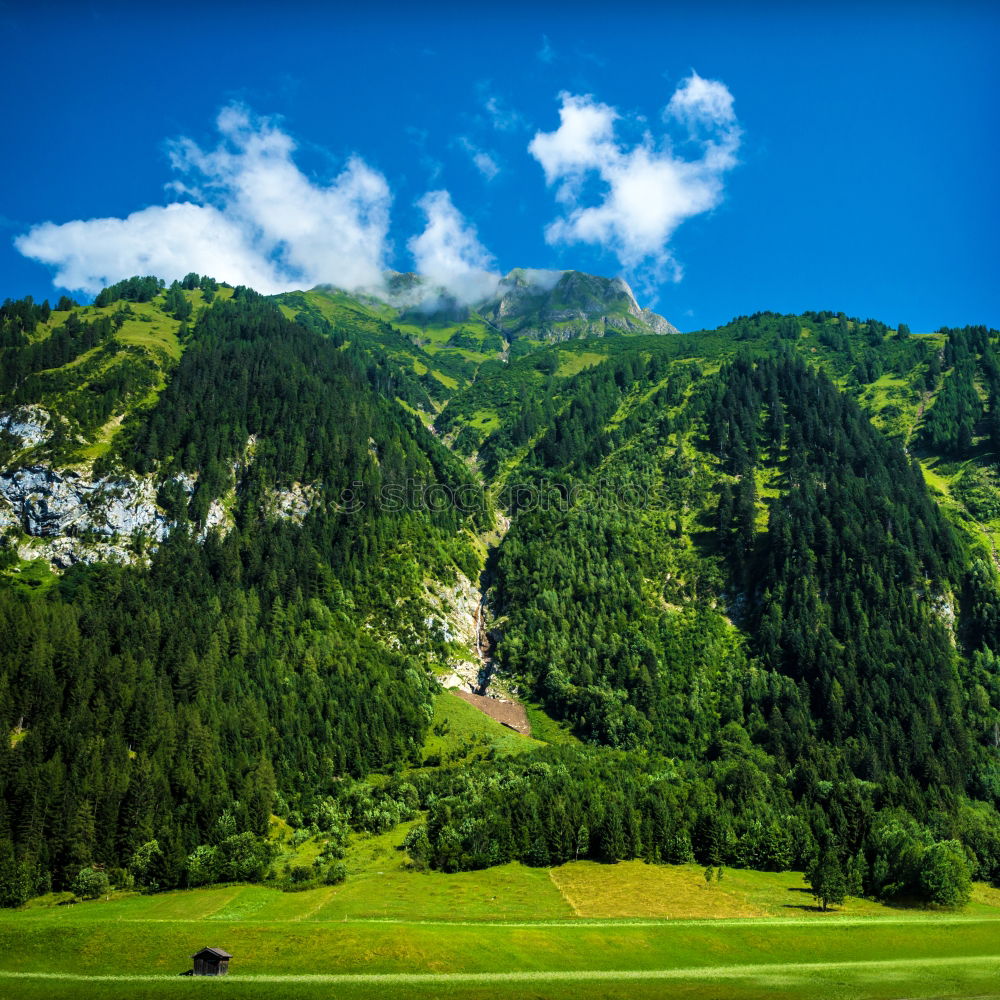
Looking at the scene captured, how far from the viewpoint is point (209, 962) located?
68.9 metres

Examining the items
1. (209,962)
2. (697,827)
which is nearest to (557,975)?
(209,962)

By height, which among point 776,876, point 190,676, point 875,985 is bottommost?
point 776,876

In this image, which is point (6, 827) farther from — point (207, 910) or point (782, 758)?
point (782, 758)

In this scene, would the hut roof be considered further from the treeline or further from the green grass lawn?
the treeline

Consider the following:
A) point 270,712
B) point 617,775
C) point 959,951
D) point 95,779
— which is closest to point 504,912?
point 959,951

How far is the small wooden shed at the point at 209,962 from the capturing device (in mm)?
68750

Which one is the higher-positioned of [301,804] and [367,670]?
[367,670]

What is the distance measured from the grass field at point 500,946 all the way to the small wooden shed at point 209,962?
183 cm

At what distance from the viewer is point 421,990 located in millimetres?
66375

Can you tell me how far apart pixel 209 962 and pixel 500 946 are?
1180 inches

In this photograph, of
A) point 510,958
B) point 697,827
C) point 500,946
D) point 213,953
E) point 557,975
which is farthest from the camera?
point 697,827

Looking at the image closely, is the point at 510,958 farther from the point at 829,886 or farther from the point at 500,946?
the point at 829,886

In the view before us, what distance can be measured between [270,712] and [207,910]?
7322cm

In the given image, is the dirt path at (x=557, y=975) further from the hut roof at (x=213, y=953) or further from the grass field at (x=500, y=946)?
the hut roof at (x=213, y=953)
